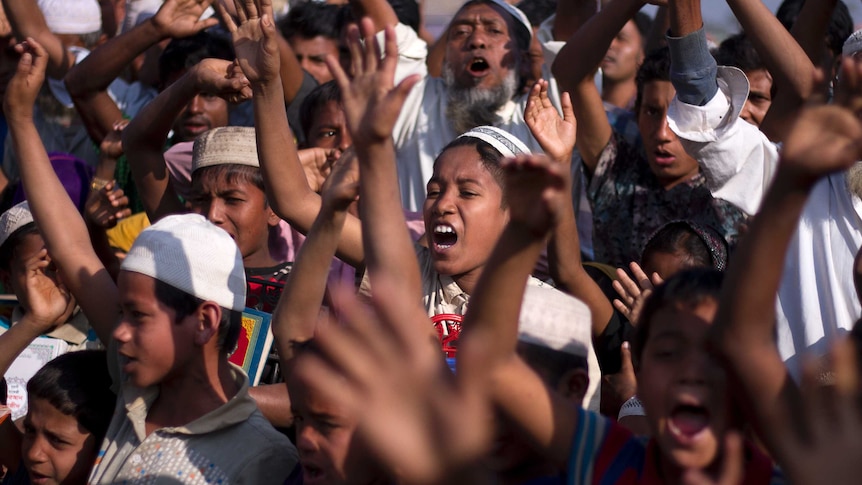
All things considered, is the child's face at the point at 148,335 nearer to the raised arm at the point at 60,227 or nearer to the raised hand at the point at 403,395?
the raised arm at the point at 60,227

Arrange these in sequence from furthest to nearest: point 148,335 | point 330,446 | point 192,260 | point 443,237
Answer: point 443,237 < point 192,260 < point 148,335 < point 330,446

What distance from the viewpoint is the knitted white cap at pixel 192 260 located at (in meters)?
3.54

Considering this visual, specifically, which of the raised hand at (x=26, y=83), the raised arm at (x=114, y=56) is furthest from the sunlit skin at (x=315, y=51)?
the raised hand at (x=26, y=83)

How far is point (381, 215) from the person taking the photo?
2.68 m

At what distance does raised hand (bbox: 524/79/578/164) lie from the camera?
4.07m

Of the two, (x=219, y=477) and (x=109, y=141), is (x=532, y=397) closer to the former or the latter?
(x=219, y=477)

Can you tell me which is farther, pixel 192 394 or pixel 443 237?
pixel 443 237

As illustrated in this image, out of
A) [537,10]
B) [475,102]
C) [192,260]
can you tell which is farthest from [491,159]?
[537,10]

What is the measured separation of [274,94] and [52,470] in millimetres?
1371

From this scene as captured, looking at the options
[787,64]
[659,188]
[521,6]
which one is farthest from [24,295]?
[521,6]

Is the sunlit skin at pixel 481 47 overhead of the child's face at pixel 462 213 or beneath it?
overhead

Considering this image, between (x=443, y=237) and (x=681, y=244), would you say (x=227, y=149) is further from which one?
(x=681, y=244)

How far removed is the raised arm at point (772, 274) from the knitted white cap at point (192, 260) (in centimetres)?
177

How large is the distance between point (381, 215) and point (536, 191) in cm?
43
